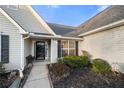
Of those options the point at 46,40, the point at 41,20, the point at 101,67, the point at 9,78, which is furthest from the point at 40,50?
the point at 101,67

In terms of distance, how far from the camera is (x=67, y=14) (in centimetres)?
2244

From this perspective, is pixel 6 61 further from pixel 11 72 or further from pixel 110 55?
pixel 110 55

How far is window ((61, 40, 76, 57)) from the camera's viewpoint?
14.5 m

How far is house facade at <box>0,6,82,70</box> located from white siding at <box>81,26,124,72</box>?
221 centimetres

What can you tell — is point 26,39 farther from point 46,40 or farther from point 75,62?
point 75,62

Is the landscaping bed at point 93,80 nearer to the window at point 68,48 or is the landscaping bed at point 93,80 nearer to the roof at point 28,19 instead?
the window at point 68,48

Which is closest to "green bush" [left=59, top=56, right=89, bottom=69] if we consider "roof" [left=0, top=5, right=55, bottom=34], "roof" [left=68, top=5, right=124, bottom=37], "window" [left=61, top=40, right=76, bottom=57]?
"window" [left=61, top=40, right=76, bottom=57]

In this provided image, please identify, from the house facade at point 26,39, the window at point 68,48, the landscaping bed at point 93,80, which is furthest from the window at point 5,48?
the window at point 68,48

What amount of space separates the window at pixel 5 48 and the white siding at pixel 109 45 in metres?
6.55

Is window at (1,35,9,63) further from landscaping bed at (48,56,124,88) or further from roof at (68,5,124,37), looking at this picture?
roof at (68,5,124,37)

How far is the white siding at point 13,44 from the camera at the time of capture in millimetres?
9812

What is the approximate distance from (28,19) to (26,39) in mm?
2195
